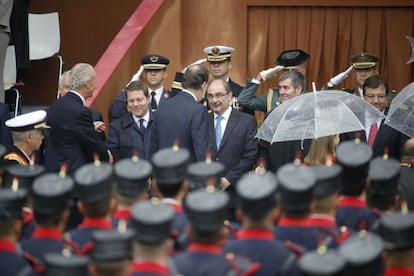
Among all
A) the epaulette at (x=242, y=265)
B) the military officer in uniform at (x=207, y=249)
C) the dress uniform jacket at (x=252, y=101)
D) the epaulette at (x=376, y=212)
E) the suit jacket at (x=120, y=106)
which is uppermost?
the military officer in uniform at (x=207, y=249)

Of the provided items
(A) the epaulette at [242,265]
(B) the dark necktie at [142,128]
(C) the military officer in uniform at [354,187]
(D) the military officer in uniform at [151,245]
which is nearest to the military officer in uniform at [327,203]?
(C) the military officer in uniform at [354,187]

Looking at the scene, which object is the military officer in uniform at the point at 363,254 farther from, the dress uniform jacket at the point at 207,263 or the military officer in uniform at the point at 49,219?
the military officer in uniform at the point at 49,219

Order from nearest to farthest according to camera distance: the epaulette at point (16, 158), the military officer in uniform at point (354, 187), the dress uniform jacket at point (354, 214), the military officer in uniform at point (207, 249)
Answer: the military officer in uniform at point (207, 249) → the military officer in uniform at point (354, 187) → the dress uniform jacket at point (354, 214) → the epaulette at point (16, 158)

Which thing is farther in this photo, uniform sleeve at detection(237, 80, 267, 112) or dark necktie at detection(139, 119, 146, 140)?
uniform sleeve at detection(237, 80, 267, 112)

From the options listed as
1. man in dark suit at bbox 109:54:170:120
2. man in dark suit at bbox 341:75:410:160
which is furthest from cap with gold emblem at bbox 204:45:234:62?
man in dark suit at bbox 341:75:410:160

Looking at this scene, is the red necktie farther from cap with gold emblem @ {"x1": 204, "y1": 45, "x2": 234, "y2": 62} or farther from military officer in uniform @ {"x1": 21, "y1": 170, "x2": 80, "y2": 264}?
military officer in uniform @ {"x1": 21, "y1": 170, "x2": 80, "y2": 264}

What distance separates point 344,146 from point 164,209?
161cm

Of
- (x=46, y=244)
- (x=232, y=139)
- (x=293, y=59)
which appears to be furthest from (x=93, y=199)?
(x=293, y=59)

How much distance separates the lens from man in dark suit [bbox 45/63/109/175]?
9734 mm

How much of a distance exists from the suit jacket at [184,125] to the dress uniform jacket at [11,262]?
3750 mm

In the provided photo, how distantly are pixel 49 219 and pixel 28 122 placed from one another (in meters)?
3.10

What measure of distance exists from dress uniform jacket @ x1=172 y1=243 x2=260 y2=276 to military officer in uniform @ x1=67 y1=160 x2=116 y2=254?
2.15 feet

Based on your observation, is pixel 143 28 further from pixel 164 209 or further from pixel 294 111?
pixel 164 209

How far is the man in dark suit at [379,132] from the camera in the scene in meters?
10.1
